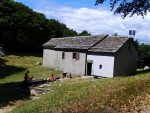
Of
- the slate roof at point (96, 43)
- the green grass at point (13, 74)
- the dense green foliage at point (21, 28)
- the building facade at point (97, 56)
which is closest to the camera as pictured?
the green grass at point (13, 74)

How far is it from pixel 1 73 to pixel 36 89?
18.6m

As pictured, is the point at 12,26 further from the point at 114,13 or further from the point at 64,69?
the point at 114,13

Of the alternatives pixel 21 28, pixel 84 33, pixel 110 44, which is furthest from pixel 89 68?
Answer: pixel 84 33

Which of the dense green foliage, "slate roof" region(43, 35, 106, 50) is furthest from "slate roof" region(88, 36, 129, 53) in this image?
the dense green foliage

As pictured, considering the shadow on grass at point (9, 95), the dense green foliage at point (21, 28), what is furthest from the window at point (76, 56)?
the dense green foliage at point (21, 28)

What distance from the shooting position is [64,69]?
165 ft

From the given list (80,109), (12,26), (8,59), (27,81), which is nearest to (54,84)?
(27,81)

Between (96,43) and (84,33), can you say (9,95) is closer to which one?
(96,43)

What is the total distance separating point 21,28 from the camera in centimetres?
7969

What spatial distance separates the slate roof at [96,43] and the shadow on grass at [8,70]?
21.4 feet

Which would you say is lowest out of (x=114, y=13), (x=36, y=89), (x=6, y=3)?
(x=36, y=89)

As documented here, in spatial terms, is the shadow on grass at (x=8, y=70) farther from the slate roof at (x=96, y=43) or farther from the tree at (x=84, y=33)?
the tree at (x=84, y=33)

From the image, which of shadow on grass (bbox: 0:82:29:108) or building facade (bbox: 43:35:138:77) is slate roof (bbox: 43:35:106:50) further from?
shadow on grass (bbox: 0:82:29:108)

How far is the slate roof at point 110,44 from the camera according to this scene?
143 ft
